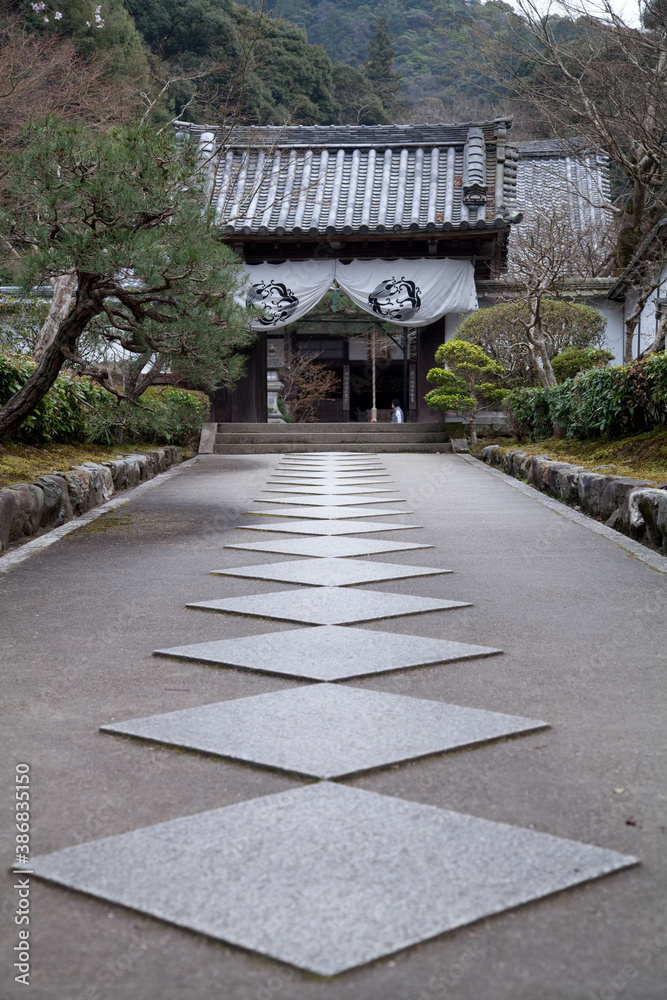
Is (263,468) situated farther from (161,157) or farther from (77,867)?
(77,867)

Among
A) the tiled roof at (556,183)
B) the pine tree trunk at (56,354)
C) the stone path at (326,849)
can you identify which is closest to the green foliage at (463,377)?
the pine tree trunk at (56,354)

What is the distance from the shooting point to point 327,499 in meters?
6.78

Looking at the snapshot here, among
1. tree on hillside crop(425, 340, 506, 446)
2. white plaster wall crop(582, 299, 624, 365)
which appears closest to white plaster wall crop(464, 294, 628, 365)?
white plaster wall crop(582, 299, 624, 365)

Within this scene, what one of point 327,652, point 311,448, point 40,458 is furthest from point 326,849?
point 311,448

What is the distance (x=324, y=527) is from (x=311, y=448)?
653 centimetres

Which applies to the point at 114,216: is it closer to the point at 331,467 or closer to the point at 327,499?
the point at 327,499

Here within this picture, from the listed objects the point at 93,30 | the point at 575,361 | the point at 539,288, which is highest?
the point at 93,30

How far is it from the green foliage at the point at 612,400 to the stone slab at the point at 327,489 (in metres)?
1.96

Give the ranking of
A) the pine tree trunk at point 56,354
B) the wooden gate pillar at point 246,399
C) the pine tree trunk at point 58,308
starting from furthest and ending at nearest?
the wooden gate pillar at point 246,399
the pine tree trunk at point 58,308
the pine tree trunk at point 56,354

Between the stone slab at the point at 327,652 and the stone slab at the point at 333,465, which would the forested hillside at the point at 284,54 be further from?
the stone slab at the point at 327,652

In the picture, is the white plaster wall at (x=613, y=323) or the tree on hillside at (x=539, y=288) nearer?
the tree on hillside at (x=539, y=288)

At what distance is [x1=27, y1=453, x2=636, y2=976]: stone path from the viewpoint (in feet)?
4.25

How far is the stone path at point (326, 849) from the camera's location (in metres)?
1.29

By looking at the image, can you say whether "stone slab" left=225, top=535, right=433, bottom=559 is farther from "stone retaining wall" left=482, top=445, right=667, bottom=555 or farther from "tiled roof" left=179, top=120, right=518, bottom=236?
"tiled roof" left=179, top=120, right=518, bottom=236
